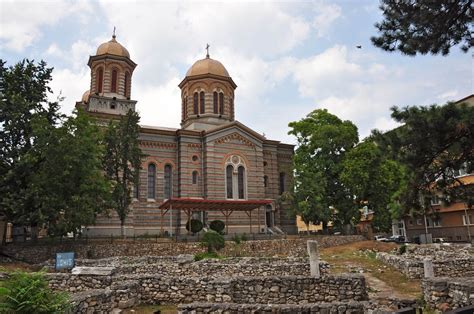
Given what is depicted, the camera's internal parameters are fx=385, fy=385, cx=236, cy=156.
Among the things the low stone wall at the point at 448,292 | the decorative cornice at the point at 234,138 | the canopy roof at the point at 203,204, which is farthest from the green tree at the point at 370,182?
the low stone wall at the point at 448,292

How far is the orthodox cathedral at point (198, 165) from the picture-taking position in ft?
103

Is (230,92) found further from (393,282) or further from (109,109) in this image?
(393,282)

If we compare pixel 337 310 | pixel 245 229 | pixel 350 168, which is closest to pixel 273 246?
pixel 245 229

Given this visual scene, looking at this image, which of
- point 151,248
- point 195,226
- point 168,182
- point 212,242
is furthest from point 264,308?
point 168,182

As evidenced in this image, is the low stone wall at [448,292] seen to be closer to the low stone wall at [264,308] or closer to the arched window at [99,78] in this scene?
the low stone wall at [264,308]

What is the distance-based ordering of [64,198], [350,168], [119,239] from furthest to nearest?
1. [350,168]
2. [119,239]
3. [64,198]

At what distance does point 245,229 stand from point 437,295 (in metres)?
24.1

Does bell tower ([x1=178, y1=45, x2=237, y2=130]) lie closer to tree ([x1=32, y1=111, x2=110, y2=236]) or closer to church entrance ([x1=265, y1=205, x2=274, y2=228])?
church entrance ([x1=265, y1=205, x2=274, y2=228])

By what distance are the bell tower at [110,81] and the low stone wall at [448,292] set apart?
2873 centimetres

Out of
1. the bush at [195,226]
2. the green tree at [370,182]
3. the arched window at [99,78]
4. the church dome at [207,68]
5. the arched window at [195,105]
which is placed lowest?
the bush at [195,226]

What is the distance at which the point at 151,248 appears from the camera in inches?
957

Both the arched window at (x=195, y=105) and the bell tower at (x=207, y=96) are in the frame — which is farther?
the arched window at (x=195, y=105)

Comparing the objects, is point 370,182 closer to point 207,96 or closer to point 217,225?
point 217,225

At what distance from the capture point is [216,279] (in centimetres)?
1112
